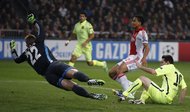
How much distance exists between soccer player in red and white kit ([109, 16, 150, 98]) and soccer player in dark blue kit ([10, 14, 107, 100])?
2.45 metres

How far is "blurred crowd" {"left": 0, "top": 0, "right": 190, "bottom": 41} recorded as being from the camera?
3322cm

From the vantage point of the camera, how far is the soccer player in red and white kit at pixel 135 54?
52.1 ft

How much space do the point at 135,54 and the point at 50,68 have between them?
3.17 meters

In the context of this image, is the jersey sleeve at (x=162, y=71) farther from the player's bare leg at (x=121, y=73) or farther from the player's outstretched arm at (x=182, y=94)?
the player's bare leg at (x=121, y=73)

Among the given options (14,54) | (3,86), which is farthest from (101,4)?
(14,54)

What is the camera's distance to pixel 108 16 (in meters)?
34.6

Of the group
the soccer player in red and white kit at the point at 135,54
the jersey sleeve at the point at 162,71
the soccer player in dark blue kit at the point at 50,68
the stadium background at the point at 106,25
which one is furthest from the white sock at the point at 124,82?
the stadium background at the point at 106,25

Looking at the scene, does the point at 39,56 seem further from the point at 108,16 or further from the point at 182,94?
the point at 108,16

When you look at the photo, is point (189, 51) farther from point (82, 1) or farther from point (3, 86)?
point (3, 86)

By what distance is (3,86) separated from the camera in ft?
60.0

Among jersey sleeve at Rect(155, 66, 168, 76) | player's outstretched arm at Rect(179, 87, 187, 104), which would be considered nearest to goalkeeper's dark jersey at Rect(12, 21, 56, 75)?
jersey sleeve at Rect(155, 66, 168, 76)

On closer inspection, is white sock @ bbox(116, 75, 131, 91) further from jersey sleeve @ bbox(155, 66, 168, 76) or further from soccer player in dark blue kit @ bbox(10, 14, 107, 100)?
soccer player in dark blue kit @ bbox(10, 14, 107, 100)

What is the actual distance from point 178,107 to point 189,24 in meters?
23.2

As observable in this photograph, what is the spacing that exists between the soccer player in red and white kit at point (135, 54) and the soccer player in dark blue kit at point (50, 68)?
2449 mm
